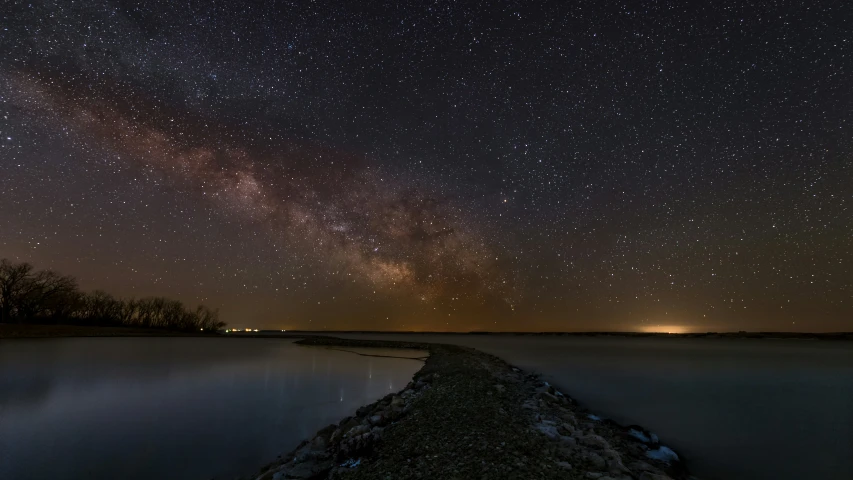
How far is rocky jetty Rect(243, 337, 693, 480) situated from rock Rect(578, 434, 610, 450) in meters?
0.02

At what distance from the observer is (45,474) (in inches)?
305

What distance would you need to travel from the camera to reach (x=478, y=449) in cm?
667

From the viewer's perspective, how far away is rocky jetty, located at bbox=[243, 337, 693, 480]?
585 centimetres

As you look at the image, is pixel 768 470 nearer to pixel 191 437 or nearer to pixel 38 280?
pixel 191 437

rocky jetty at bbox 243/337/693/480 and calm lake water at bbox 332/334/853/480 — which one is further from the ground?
rocky jetty at bbox 243/337/693/480

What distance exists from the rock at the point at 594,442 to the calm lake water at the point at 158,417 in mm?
7192

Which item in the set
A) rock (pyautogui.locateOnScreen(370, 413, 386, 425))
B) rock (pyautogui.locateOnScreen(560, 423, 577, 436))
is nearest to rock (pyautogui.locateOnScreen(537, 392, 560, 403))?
rock (pyautogui.locateOnScreen(560, 423, 577, 436))

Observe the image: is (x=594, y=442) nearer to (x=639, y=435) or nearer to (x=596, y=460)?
(x=596, y=460)

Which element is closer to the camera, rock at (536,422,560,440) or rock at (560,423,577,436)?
rock at (536,422,560,440)

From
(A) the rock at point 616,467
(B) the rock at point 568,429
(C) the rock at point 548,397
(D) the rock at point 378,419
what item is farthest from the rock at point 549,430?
(C) the rock at point 548,397

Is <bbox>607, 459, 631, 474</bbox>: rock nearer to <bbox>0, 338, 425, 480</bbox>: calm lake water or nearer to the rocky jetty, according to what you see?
the rocky jetty

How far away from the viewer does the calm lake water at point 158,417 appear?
27.6 feet

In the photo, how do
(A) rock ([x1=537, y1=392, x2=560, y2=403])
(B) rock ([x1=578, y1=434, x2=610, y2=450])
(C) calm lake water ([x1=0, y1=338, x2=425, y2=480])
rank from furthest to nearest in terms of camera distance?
(A) rock ([x1=537, y1=392, x2=560, y2=403])
(C) calm lake water ([x1=0, y1=338, x2=425, y2=480])
(B) rock ([x1=578, y1=434, x2=610, y2=450])

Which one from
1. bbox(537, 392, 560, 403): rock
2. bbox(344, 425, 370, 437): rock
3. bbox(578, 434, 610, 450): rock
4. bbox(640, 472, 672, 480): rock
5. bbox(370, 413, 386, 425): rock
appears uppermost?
bbox(640, 472, 672, 480): rock
